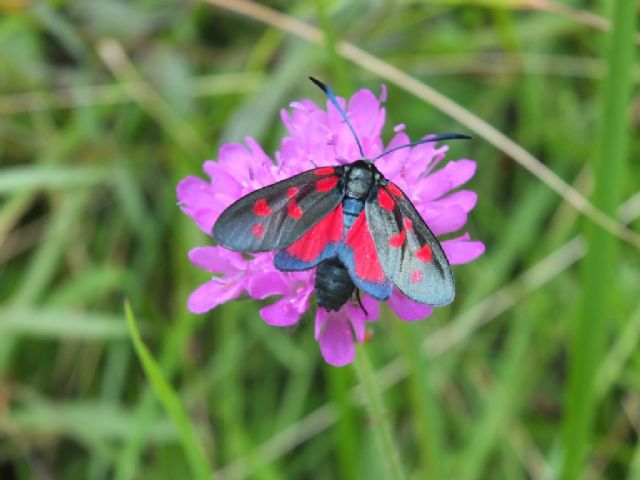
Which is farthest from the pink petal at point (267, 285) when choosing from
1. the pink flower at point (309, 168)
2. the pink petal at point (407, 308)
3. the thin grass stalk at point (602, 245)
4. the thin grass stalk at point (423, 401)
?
the thin grass stalk at point (602, 245)

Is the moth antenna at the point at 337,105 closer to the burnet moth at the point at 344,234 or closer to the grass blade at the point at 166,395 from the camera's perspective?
the burnet moth at the point at 344,234

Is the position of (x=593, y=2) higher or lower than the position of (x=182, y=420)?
higher

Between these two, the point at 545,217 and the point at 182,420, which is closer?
the point at 182,420

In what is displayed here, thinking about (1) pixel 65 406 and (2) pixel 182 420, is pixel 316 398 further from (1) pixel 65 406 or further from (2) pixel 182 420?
(2) pixel 182 420

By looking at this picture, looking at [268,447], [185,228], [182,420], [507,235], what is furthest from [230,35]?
[182,420]

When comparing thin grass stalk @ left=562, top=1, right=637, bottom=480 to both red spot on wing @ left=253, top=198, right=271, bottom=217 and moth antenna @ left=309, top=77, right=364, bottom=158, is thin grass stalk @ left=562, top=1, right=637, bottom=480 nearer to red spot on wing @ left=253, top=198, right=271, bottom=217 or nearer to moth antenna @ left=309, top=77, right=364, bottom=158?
moth antenna @ left=309, top=77, right=364, bottom=158

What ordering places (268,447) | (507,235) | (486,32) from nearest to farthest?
(268,447), (507,235), (486,32)

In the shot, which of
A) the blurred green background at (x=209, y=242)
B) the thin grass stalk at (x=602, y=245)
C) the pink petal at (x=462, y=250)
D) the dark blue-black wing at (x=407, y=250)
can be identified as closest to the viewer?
the dark blue-black wing at (x=407, y=250)

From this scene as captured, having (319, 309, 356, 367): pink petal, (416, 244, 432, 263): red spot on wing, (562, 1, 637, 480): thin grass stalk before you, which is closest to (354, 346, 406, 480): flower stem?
(319, 309, 356, 367): pink petal
